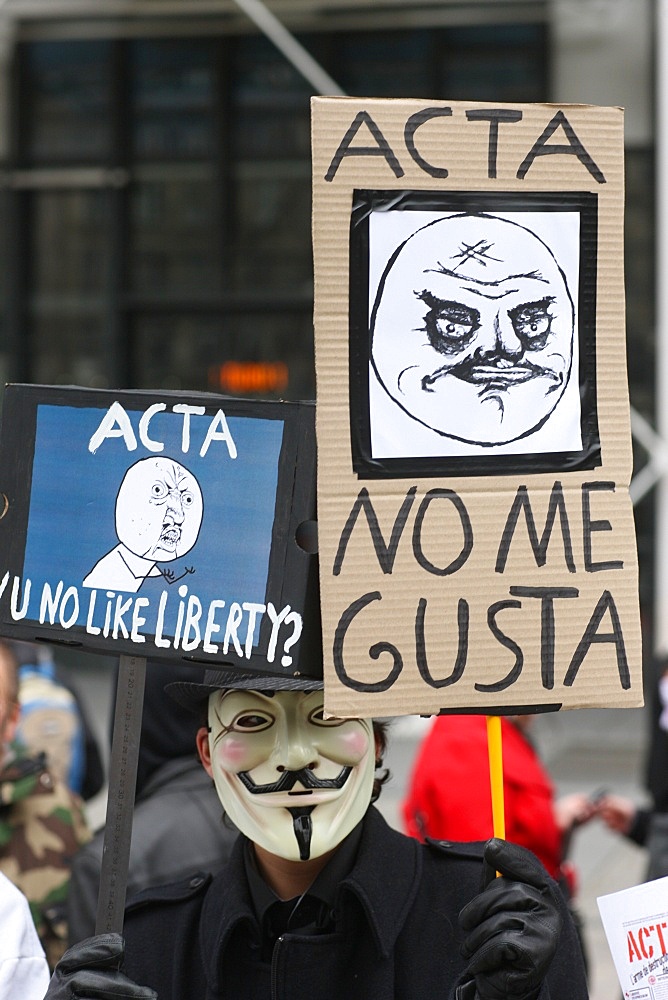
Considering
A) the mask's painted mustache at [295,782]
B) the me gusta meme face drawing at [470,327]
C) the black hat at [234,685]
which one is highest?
the me gusta meme face drawing at [470,327]

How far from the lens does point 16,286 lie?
11945 mm

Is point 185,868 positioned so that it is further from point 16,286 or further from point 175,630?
point 16,286

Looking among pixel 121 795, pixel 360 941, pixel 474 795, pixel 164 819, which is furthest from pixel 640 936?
pixel 474 795

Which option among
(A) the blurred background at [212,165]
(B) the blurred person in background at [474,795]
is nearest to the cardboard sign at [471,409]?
(B) the blurred person in background at [474,795]

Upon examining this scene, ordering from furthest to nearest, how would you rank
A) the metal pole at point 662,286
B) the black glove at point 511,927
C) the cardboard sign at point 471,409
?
the metal pole at point 662,286, the cardboard sign at point 471,409, the black glove at point 511,927

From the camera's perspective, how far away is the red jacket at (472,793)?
4516 mm

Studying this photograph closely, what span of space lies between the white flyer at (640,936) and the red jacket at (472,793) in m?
2.01

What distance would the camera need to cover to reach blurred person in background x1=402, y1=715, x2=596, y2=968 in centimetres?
452

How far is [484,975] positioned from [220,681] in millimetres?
651

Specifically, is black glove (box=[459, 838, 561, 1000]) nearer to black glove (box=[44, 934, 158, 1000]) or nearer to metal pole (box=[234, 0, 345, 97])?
black glove (box=[44, 934, 158, 1000])

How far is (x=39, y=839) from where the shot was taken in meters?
3.92

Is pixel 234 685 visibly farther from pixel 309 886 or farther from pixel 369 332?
pixel 369 332

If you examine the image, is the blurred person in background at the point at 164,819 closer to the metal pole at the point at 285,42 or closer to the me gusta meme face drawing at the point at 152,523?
the me gusta meme face drawing at the point at 152,523

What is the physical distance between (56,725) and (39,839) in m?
0.78
